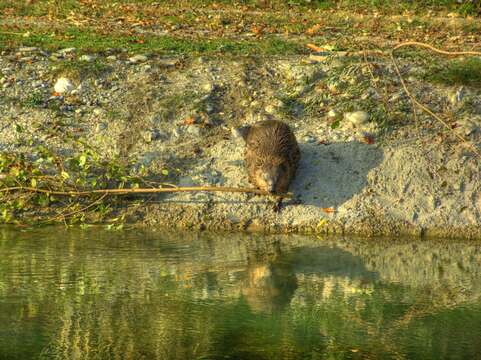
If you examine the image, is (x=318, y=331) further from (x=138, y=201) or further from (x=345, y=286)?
(x=138, y=201)

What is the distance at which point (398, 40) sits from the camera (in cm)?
1345

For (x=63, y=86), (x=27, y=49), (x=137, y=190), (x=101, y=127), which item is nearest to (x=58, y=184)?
(x=137, y=190)

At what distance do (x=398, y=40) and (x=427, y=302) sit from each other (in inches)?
276

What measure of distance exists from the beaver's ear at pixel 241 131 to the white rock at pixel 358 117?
120 centimetres

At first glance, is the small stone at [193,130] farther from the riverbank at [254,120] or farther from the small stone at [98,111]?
the small stone at [98,111]

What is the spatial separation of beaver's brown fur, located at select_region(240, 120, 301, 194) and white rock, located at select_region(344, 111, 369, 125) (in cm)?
82

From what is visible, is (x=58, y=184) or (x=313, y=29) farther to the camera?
A: (x=313, y=29)

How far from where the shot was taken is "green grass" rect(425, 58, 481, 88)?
36.4 ft

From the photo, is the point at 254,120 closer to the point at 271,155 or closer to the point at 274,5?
the point at 271,155

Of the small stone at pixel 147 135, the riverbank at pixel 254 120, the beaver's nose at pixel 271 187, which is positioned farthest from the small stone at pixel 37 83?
the beaver's nose at pixel 271 187

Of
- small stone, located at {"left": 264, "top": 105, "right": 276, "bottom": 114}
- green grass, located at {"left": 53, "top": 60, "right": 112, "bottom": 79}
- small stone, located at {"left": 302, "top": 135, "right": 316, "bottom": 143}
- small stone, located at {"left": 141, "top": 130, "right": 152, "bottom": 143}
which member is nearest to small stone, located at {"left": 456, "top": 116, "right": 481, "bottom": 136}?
small stone, located at {"left": 302, "top": 135, "right": 316, "bottom": 143}

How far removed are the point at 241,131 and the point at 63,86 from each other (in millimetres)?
2466

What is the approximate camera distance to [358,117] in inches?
412

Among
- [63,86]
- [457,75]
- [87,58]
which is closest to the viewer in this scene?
[457,75]
